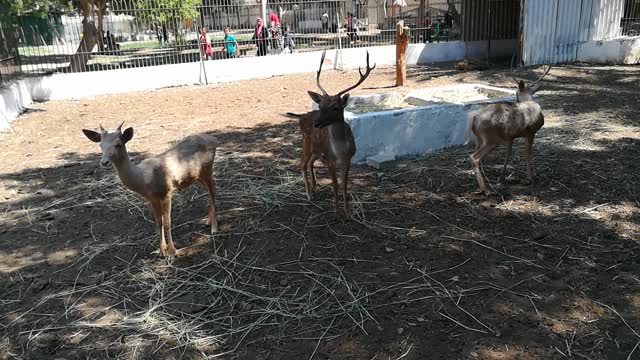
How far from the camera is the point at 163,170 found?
4359 mm

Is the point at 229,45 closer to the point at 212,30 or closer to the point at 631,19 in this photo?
the point at 212,30

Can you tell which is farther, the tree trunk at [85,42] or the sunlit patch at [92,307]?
the tree trunk at [85,42]

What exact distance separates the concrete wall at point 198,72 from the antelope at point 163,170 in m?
7.39

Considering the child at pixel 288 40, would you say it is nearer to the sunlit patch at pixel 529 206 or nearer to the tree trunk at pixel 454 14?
the tree trunk at pixel 454 14

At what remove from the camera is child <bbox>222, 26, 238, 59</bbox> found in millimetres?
17094

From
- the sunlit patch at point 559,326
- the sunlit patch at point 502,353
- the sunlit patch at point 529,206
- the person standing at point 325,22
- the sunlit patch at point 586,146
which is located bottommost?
the sunlit patch at point 502,353

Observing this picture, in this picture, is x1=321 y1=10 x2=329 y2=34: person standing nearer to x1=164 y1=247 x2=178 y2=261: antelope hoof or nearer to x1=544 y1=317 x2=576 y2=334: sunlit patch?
x1=164 y1=247 x2=178 y2=261: antelope hoof

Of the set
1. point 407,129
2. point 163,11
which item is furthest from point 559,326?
point 163,11

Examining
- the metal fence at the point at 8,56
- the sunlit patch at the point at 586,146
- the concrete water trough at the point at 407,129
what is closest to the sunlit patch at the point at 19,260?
the concrete water trough at the point at 407,129

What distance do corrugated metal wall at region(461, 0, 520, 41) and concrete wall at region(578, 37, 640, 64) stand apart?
3.24m

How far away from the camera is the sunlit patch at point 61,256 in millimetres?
4628

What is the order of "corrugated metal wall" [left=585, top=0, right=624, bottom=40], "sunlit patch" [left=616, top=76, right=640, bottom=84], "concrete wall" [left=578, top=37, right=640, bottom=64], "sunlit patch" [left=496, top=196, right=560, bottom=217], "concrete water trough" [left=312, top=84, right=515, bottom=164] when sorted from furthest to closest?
"corrugated metal wall" [left=585, top=0, right=624, bottom=40]
"concrete wall" [left=578, top=37, right=640, bottom=64]
"sunlit patch" [left=616, top=76, right=640, bottom=84]
"concrete water trough" [left=312, top=84, right=515, bottom=164]
"sunlit patch" [left=496, top=196, right=560, bottom=217]

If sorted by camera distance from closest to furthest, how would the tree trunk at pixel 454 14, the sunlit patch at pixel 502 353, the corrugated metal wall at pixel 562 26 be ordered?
the sunlit patch at pixel 502 353 → the corrugated metal wall at pixel 562 26 → the tree trunk at pixel 454 14

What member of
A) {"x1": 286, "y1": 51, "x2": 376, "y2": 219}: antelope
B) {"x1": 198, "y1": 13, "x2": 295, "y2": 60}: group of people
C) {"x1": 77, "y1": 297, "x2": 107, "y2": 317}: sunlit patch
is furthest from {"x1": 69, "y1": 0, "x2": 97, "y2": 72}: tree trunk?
{"x1": 77, "y1": 297, "x2": 107, "y2": 317}: sunlit patch
